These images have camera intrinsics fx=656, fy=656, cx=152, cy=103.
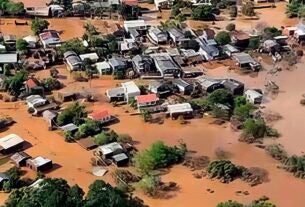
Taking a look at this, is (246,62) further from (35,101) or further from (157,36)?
(35,101)

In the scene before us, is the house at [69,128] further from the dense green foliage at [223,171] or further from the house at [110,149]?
the dense green foliage at [223,171]

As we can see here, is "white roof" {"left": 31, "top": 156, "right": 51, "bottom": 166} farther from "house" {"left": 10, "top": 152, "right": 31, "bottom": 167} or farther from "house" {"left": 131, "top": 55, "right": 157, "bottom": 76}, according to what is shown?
"house" {"left": 131, "top": 55, "right": 157, "bottom": 76}

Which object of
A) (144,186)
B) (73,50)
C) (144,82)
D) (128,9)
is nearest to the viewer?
(144,186)

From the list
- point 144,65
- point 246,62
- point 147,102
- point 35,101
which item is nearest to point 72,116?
point 35,101

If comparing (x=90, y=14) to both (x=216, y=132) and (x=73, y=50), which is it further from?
(x=216, y=132)

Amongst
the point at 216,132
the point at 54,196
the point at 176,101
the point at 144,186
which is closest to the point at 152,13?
the point at 176,101
